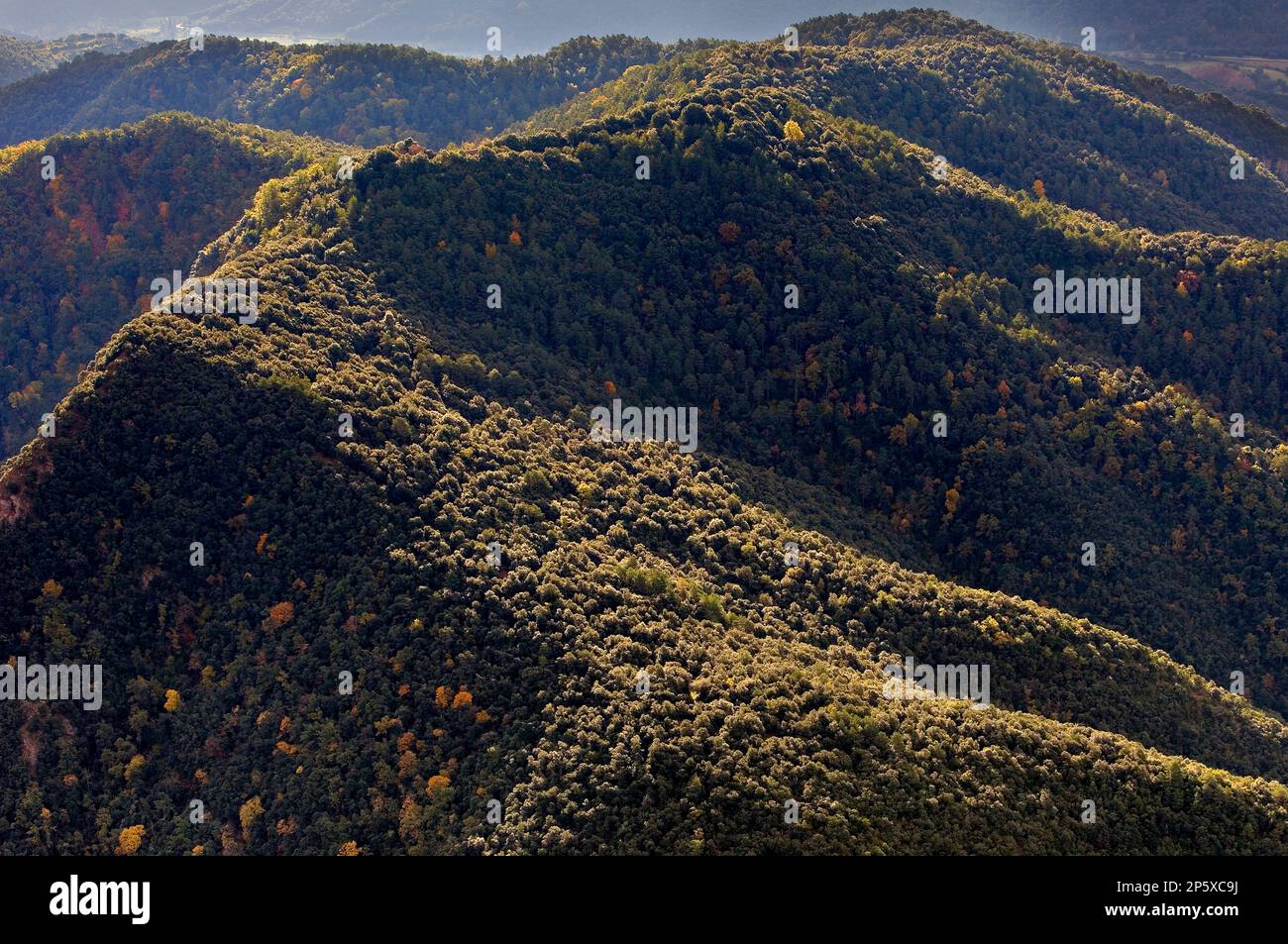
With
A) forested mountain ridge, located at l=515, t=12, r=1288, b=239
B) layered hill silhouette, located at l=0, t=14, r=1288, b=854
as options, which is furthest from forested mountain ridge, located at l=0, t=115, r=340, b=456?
forested mountain ridge, located at l=515, t=12, r=1288, b=239

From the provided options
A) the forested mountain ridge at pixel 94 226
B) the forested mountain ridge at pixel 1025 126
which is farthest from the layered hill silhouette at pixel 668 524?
the forested mountain ridge at pixel 94 226

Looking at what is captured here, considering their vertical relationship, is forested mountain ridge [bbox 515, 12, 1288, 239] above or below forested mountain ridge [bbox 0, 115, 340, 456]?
above

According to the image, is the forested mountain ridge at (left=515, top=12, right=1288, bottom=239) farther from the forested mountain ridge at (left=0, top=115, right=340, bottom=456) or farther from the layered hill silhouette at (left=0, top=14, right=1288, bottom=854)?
the forested mountain ridge at (left=0, top=115, right=340, bottom=456)

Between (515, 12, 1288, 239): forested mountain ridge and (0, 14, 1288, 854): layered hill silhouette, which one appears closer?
(0, 14, 1288, 854): layered hill silhouette

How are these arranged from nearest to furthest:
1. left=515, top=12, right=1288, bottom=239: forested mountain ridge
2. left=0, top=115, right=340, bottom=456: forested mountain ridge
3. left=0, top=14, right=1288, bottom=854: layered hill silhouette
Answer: left=0, top=14, right=1288, bottom=854: layered hill silhouette, left=0, top=115, right=340, bottom=456: forested mountain ridge, left=515, top=12, right=1288, bottom=239: forested mountain ridge

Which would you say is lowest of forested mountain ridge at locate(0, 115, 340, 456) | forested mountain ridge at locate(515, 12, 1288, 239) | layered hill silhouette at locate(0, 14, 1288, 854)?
layered hill silhouette at locate(0, 14, 1288, 854)

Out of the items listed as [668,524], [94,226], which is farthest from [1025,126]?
[94,226]
